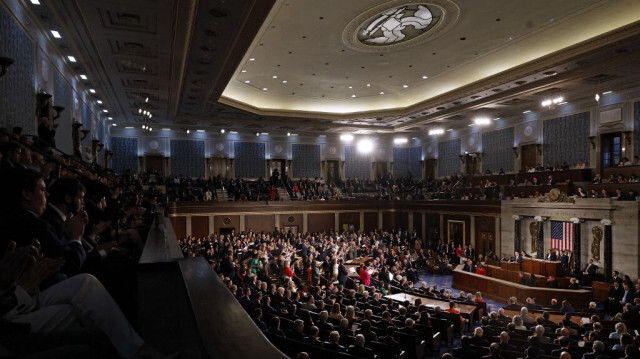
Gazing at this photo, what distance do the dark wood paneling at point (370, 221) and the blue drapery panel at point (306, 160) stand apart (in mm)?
5688

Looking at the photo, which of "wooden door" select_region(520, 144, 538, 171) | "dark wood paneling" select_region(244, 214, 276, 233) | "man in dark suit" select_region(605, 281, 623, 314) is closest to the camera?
"man in dark suit" select_region(605, 281, 623, 314)

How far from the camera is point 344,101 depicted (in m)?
24.0

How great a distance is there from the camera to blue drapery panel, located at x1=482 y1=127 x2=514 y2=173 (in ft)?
76.3

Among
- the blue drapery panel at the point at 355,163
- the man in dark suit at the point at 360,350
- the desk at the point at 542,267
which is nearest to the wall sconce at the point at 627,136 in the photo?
the desk at the point at 542,267

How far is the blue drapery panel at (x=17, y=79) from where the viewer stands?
7.94 metres

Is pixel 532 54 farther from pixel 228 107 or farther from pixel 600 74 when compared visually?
pixel 228 107

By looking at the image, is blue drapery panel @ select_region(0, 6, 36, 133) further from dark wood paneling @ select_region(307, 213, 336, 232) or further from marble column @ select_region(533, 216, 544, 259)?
marble column @ select_region(533, 216, 544, 259)

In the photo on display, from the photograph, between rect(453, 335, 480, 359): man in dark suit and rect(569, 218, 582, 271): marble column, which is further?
Result: rect(569, 218, 582, 271): marble column

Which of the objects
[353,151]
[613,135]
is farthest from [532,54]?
[353,151]

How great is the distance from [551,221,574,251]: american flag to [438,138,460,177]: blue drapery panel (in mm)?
10487

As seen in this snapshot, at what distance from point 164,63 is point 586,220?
16.9m

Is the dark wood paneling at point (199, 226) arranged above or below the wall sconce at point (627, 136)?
below

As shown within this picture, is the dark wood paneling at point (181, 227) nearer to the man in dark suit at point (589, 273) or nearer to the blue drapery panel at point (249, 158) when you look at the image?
the blue drapery panel at point (249, 158)

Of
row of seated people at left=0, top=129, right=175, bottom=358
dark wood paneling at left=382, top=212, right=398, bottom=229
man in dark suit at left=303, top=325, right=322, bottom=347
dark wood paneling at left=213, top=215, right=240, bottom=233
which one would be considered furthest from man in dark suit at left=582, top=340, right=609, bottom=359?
dark wood paneling at left=382, top=212, right=398, bottom=229
